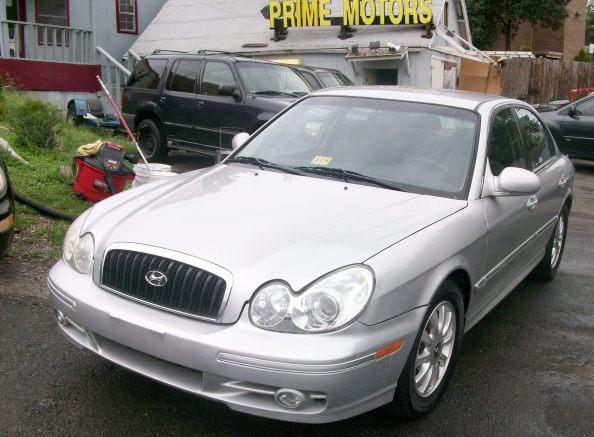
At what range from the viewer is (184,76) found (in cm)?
1062

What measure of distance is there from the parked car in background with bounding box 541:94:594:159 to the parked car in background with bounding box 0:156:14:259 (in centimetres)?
1046

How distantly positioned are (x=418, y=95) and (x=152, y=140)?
7.16 metres

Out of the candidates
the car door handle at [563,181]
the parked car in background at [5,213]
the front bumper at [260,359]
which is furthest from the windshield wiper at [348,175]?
the car door handle at [563,181]

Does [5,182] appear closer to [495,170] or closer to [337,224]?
[337,224]

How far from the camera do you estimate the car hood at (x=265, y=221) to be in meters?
2.95

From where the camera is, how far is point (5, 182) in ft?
15.7

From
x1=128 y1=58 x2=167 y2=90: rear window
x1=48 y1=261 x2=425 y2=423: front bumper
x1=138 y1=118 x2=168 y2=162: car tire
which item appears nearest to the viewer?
x1=48 y1=261 x2=425 y2=423: front bumper

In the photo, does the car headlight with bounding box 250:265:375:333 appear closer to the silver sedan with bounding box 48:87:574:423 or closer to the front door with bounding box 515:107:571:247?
the silver sedan with bounding box 48:87:574:423

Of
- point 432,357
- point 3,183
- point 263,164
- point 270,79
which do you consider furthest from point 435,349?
point 270,79

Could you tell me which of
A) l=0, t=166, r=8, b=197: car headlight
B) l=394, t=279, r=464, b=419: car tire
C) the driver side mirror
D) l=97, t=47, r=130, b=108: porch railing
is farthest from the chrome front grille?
l=97, t=47, r=130, b=108: porch railing

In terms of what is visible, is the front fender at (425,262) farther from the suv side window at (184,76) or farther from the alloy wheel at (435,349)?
the suv side window at (184,76)

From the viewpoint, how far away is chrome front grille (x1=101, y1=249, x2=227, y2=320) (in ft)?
9.55

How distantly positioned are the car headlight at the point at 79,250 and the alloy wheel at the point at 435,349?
170 centimetres

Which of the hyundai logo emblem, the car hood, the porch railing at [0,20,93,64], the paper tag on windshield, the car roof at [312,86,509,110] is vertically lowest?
the hyundai logo emblem
